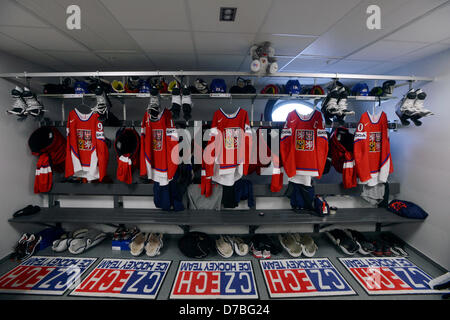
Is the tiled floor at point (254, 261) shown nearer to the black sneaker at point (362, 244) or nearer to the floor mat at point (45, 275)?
the floor mat at point (45, 275)

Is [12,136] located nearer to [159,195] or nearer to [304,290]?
[159,195]

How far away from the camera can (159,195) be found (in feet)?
7.15

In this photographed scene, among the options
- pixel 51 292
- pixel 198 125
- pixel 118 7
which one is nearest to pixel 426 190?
pixel 198 125

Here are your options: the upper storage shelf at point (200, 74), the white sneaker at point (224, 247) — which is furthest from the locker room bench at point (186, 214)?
the upper storage shelf at point (200, 74)

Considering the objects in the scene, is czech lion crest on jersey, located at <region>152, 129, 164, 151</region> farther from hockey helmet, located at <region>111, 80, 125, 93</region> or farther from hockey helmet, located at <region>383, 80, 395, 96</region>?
hockey helmet, located at <region>383, 80, 395, 96</region>

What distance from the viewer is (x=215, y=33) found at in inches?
64.1

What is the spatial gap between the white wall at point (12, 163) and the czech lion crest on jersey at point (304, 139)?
11.0ft

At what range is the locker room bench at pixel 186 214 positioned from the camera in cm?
204

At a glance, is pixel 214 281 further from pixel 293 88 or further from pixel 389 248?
pixel 293 88

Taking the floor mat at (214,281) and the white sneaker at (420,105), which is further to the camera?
the white sneaker at (420,105)

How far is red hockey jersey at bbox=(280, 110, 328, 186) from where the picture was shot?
210 cm

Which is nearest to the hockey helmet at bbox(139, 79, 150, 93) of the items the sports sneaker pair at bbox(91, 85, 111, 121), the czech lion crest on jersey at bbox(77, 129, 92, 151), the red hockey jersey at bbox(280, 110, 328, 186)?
the sports sneaker pair at bbox(91, 85, 111, 121)

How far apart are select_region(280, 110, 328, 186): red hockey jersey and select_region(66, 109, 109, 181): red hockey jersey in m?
2.17
